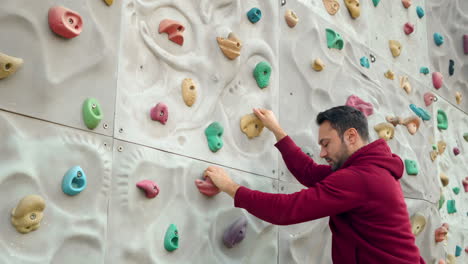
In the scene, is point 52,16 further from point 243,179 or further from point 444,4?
point 444,4

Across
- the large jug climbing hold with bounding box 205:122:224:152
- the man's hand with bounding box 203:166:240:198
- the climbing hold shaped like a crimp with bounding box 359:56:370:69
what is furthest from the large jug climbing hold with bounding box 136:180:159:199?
the climbing hold shaped like a crimp with bounding box 359:56:370:69

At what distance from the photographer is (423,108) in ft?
13.0

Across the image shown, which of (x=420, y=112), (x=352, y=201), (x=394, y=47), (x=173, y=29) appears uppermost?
(x=173, y=29)

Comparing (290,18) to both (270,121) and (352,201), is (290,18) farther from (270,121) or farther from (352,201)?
(352,201)

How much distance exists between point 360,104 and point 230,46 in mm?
1102

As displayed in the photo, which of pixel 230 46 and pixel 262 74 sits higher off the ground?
pixel 230 46

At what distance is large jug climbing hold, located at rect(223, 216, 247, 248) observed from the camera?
7.59 feet

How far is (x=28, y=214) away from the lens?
1657 millimetres

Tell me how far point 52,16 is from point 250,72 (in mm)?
1042

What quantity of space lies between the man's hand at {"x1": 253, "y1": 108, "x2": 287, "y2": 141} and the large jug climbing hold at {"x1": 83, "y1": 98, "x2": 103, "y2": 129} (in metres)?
0.83

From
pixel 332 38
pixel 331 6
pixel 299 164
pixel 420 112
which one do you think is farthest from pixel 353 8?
pixel 299 164

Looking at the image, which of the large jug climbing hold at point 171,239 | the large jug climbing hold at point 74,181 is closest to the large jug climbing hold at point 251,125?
the large jug climbing hold at point 171,239

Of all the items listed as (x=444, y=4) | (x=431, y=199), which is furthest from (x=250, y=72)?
(x=444, y=4)

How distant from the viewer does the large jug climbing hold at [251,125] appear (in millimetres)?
2506
